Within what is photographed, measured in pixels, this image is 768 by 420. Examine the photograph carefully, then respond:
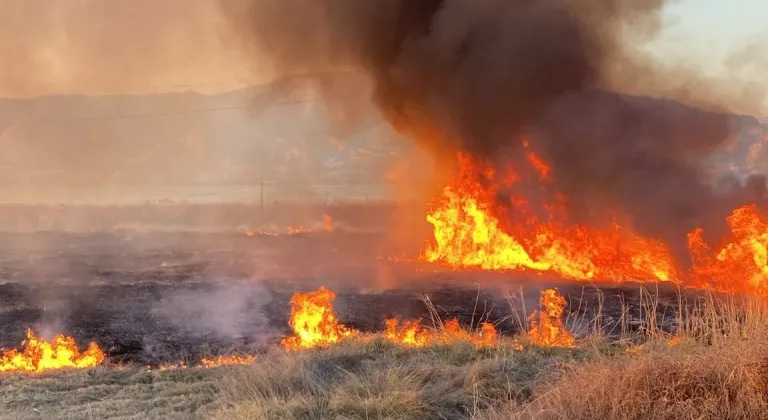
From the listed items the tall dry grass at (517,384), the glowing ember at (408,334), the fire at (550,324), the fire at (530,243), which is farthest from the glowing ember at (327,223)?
the tall dry grass at (517,384)

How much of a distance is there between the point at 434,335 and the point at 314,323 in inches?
141

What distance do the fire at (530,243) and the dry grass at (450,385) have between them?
33.9 feet

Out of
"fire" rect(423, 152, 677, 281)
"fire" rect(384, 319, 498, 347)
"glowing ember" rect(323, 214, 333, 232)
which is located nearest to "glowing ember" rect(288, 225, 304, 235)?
"glowing ember" rect(323, 214, 333, 232)

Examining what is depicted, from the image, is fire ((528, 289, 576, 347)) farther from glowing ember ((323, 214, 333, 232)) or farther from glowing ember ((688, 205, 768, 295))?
glowing ember ((323, 214, 333, 232))

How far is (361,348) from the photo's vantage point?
749 cm

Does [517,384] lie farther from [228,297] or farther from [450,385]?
[228,297]

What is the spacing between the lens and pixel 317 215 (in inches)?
1838

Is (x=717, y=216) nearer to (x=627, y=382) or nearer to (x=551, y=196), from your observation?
(x=551, y=196)

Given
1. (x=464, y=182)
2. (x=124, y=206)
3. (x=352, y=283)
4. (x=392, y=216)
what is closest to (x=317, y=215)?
(x=392, y=216)

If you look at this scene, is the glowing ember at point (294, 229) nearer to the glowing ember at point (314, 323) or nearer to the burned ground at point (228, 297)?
the burned ground at point (228, 297)

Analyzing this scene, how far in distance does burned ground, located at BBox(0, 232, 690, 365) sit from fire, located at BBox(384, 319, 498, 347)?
2.13 feet

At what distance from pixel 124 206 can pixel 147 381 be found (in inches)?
1811

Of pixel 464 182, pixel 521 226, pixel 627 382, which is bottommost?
pixel 627 382

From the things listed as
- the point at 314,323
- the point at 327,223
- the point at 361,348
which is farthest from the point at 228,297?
the point at 327,223
